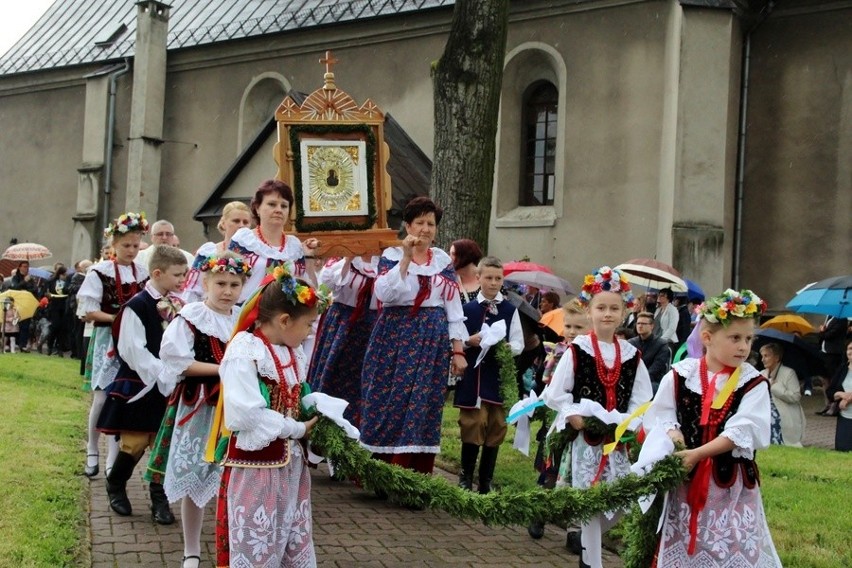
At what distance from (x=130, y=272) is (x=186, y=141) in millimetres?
19397

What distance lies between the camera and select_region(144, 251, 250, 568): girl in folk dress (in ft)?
17.9

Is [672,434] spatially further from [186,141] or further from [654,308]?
[186,141]

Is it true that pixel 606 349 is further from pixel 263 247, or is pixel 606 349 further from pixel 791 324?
pixel 791 324

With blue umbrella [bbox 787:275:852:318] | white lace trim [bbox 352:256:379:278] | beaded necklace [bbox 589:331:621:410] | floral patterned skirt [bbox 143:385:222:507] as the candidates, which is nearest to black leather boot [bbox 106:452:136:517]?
floral patterned skirt [bbox 143:385:222:507]

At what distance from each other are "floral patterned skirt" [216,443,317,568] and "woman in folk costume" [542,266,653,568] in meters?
1.74

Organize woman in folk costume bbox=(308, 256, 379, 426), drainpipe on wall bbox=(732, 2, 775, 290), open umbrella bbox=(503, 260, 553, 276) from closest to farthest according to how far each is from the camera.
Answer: woman in folk costume bbox=(308, 256, 379, 426) → open umbrella bbox=(503, 260, 553, 276) → drainpipe on wall bbox=(732, 2, 775, 290)

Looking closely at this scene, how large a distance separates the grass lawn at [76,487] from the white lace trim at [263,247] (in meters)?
1.99

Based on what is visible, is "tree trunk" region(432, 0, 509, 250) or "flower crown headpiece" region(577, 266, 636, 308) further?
"tree trunk" region(432, 0, 509, 250)

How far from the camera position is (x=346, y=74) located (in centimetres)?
2322

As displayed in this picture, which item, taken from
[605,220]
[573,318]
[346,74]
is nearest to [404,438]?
[573,318]

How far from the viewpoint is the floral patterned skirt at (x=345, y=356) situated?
314 inches

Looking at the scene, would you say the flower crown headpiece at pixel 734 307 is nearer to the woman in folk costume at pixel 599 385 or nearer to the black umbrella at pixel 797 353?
the woman in folk costume at pixel 599 385

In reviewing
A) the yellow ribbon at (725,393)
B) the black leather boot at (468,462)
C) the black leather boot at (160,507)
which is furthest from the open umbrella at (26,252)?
the yellow ribbon at (725,393)

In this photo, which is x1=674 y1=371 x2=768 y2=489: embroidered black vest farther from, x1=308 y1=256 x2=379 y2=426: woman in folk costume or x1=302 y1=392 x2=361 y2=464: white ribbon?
x1=308 y1=256 x2=379 y2=426: woman in folk costume
